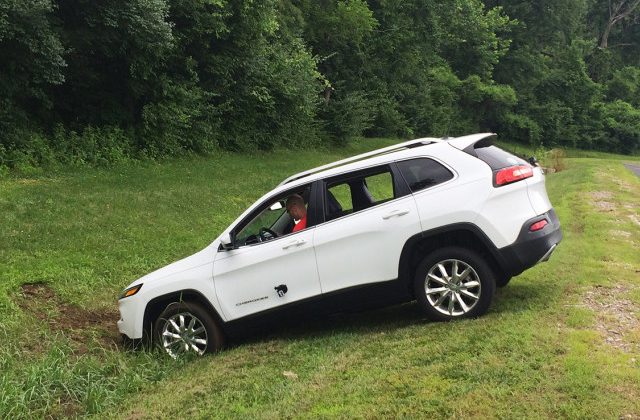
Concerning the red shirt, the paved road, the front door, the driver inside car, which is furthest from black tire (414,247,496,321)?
the paved road

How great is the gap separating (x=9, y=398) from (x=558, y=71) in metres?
62.7

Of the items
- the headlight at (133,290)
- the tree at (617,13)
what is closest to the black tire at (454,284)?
the headlight at (133,290)

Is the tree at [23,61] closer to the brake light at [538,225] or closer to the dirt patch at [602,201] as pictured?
the brake light at [538,225]

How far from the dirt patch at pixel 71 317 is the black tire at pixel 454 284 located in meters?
3.68

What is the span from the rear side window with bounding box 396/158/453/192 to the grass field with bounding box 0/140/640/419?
1.36 meters

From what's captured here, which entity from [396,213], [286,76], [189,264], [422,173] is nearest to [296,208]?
[396,213]

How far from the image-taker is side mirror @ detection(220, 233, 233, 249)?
557 centimetres

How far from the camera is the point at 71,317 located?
23.7ft

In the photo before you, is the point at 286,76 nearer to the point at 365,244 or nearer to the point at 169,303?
the point at 169,303

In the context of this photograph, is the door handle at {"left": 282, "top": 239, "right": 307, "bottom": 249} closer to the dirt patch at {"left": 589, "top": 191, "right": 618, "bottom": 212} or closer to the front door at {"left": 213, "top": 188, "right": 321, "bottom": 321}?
the front door at {"left": 213, "top": 188, "right": 321, "bottom": 321}

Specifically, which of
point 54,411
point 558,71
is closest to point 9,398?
point 54,411

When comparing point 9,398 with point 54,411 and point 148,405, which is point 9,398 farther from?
point 148,405

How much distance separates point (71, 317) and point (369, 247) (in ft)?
14.6

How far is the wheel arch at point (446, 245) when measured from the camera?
5.03m
